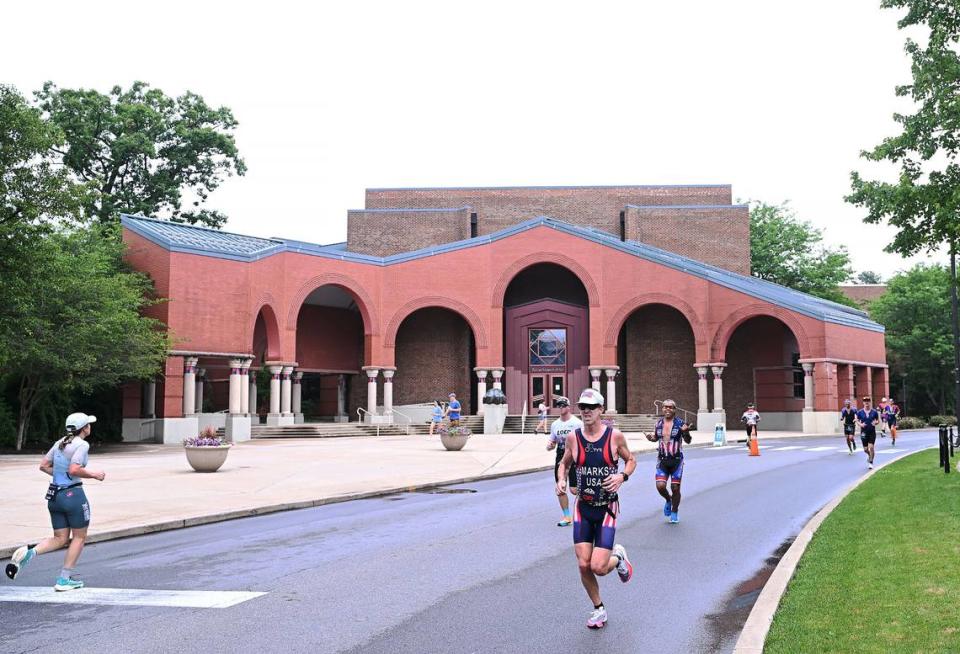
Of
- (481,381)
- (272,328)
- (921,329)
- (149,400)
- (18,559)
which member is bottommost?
(18,559)

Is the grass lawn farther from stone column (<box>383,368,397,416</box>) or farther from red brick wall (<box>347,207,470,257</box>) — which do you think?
red brick wall (<box>347,207,470,257</box>)

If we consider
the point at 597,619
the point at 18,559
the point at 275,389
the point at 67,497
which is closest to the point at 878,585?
the point at 597,619

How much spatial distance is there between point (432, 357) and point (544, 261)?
8.12 metres

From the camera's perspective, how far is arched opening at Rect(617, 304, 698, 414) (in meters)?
48.0

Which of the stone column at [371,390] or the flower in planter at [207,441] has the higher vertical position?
the stone column at [371,390]

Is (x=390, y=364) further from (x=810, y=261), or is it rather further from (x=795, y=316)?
(x=810, y=261)

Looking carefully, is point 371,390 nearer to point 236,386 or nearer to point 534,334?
point 236,386

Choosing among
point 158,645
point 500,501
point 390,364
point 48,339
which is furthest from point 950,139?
point 390,364

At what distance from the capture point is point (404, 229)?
189 feet

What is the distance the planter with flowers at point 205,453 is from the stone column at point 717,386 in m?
29.4

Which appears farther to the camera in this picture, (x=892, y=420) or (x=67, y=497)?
(x=892, y=420)

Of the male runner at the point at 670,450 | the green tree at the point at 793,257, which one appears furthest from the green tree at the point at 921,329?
the male runner at the point at 670,450

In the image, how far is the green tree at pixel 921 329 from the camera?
59281mm

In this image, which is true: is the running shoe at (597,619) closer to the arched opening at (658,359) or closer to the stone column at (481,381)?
the stone column at (481,381)
